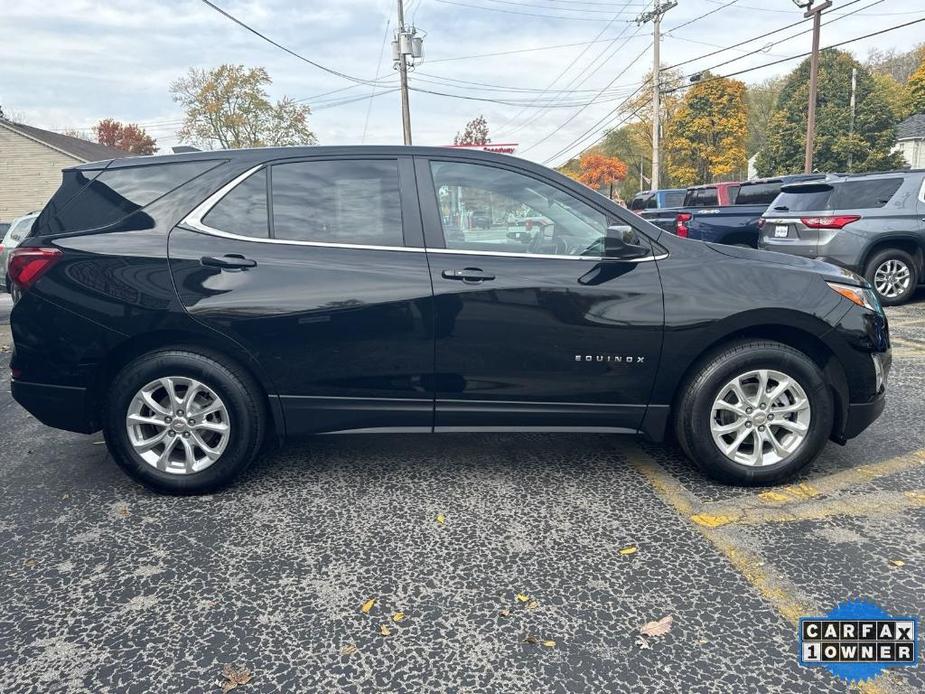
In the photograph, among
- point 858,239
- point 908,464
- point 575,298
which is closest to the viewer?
point 575,298

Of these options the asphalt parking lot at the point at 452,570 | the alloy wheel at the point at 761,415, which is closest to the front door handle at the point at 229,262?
the asphalt parking lot at the point at 452,570

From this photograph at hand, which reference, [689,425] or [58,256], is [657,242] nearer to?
[689,425]

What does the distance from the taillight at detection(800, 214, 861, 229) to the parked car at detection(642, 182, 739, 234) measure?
14.2 ft

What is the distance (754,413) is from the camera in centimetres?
331

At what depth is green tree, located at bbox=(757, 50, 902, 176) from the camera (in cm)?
3569

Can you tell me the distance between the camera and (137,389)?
325cm

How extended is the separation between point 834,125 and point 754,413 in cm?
4061

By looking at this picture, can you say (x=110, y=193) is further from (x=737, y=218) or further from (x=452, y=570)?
(x=737, y=218)

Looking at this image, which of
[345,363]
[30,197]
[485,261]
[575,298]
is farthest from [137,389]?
[30,197]

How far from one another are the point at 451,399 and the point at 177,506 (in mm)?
1510

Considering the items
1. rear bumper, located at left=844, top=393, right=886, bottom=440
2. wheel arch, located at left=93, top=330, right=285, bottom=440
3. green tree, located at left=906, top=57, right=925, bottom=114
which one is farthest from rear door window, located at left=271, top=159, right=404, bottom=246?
green tree, located at left=906, top=57, right=925, bottom=114

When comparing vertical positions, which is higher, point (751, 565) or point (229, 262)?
point (229, 262)

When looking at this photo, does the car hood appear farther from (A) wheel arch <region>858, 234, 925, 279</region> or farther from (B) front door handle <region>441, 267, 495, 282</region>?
(A) wheel arch <region>858, 234, 925, 279</region>

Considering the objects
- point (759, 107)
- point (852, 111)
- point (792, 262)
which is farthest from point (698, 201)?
point (759, 107)
